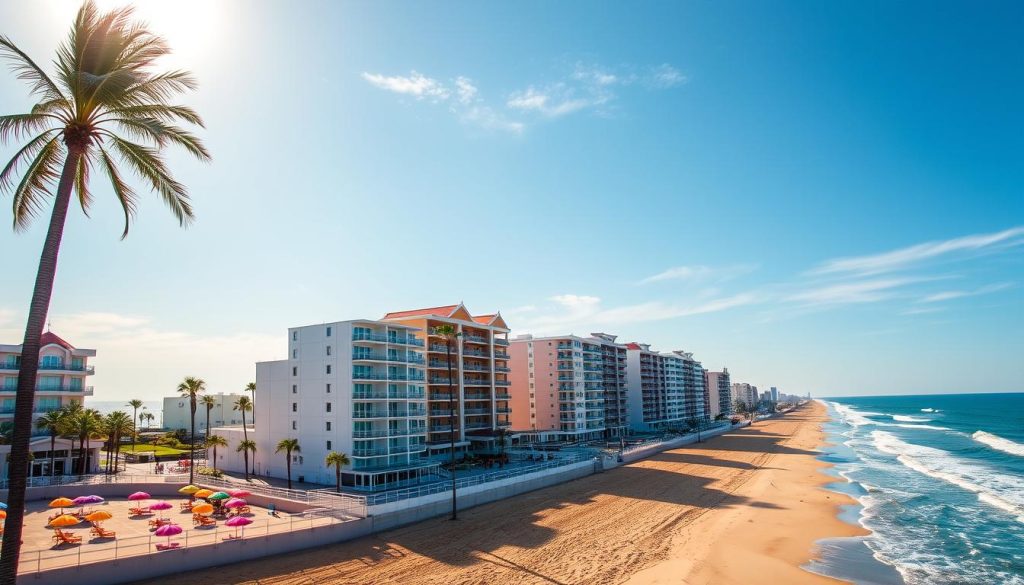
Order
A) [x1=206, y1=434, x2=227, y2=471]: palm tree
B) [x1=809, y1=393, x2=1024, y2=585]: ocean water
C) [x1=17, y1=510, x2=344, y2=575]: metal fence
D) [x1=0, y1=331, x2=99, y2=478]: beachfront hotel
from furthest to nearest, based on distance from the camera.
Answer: [x1=206, y1=434, x2=227, y2=471]: palm tree → [x1=0, y1=331, x2=99, y2=478]: beachfront hotel → [x1=809, y1=393, x2=1024, y2=585]: ocean water → [x1=17, y1=510, x2=344, y2=575]: metal fence

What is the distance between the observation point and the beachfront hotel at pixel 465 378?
66688mm

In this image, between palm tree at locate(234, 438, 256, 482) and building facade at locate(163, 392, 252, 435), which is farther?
building facade at locate(163, 392, 252, 435)

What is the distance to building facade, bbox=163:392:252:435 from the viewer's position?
369ft

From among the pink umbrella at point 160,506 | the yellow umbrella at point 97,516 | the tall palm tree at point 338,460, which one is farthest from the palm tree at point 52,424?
the tall palm tree at point 338,460

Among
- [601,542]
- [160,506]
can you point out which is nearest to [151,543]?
[160,506]

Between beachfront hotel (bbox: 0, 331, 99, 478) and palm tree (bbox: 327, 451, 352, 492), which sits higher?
beachfront hotel (bbox: 0, 331, 99, 478)

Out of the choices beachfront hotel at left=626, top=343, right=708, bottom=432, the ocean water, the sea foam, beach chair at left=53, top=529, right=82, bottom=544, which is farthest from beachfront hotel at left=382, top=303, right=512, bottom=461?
the sea foam

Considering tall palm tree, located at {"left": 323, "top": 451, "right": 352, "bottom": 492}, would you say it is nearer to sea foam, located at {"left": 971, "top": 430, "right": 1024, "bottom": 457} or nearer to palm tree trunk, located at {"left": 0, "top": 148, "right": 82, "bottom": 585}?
palm tree trunk, located at {"left": 0, "top": 148, "right": 82, "bottom": 585}

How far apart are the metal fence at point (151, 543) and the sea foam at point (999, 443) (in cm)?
9401

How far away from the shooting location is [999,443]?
92.1m

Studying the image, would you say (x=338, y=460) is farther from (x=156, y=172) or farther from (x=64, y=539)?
(x=156, y=172)

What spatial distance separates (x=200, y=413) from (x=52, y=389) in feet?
204

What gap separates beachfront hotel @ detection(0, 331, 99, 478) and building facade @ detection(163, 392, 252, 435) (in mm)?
52603

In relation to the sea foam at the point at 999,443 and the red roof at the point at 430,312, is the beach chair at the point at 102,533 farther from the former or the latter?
the sea foam at the point at 999,443
